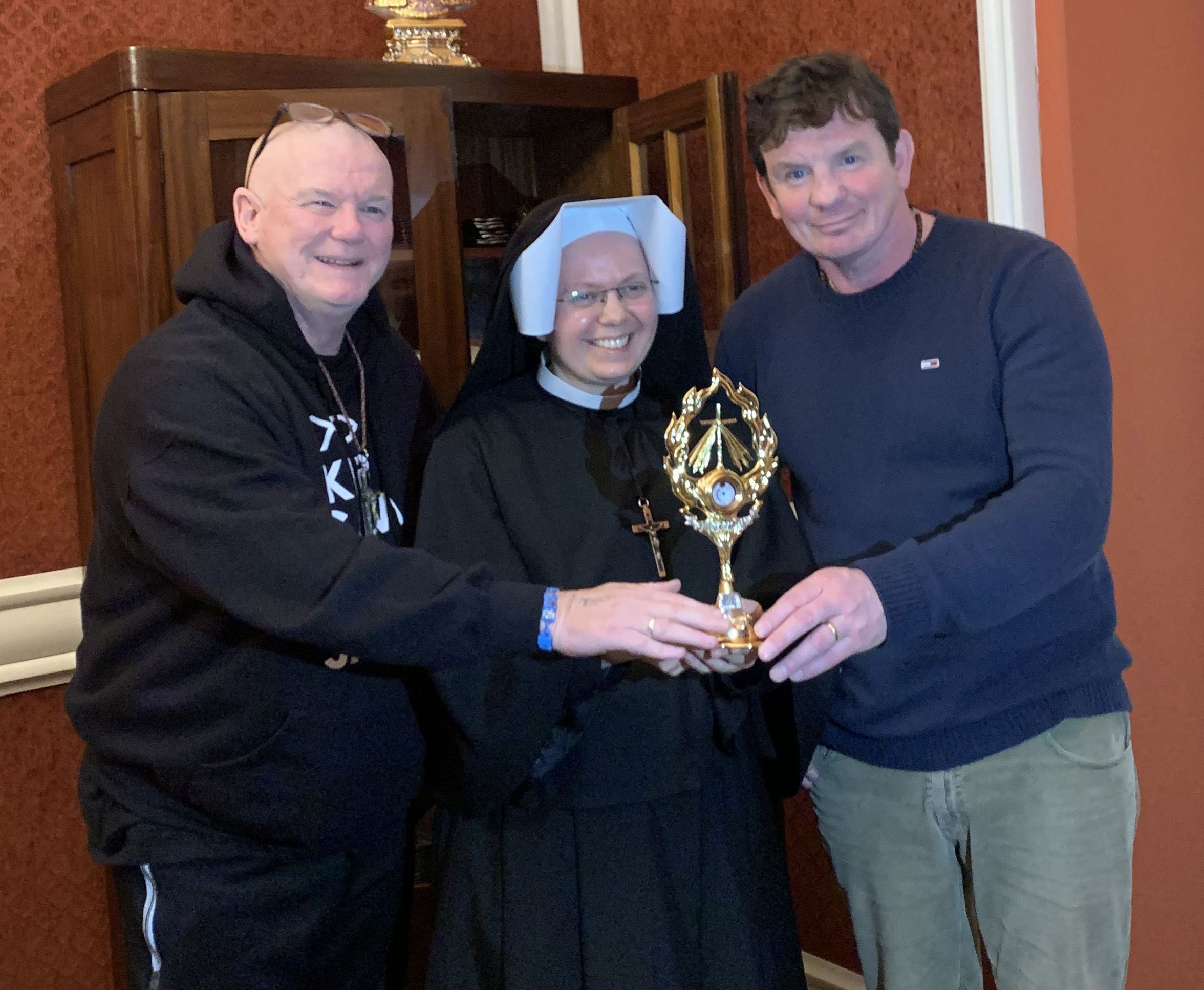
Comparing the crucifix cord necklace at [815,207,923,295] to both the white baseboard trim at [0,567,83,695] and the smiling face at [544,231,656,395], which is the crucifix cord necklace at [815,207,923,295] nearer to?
the smiling face at [544,231,656,395]

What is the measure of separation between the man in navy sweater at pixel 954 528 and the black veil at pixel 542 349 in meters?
0.20

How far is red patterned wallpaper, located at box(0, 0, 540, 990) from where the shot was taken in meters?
2.92

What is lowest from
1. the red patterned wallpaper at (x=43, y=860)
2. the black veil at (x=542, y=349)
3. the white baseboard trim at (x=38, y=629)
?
the red patterned wallpaper at (x=43, y=860)

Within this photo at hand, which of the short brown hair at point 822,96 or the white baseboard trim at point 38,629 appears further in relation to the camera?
the white baseboard trim at point 38,629

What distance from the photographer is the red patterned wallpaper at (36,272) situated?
2912 mm

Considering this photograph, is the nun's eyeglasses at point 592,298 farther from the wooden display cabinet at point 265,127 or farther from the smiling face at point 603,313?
the wooden display cabinet at point 265,127

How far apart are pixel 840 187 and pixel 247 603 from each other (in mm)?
1084

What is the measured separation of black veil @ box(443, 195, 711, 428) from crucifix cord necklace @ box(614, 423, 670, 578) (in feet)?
0.63

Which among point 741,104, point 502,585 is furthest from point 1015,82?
point 502,585

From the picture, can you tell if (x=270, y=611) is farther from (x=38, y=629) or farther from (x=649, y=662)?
(x=38, y=629)

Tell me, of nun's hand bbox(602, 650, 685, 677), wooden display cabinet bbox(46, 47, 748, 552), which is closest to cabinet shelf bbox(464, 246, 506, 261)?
wooden display cabinet bbox(46, 47, 748, 552)

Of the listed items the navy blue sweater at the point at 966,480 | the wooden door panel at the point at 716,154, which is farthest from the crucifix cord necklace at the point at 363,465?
the wooden door panel at the point at 716,154

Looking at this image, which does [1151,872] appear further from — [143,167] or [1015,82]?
[143,167]

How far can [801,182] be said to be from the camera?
202 centimetres
